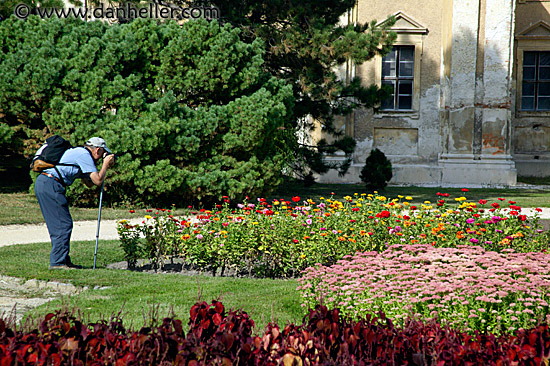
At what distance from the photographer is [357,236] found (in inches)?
275

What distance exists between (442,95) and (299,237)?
15247 mm

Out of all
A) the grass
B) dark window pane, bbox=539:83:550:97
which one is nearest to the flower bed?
the grass

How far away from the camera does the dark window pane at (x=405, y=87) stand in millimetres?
21250

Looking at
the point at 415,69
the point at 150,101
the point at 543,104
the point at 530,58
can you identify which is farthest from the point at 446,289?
the point at 530,58

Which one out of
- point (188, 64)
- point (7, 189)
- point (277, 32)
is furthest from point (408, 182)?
point (7, 189)

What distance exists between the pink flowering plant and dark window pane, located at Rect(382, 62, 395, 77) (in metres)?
16.5

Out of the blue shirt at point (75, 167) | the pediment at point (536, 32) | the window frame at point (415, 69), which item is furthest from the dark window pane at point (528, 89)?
the blue shirt at point (75, 167)

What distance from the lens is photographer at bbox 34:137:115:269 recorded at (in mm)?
6359

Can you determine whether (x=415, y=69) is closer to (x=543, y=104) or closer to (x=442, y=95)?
(x=442, y=95)

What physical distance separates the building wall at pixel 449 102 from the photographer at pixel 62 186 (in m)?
14.8

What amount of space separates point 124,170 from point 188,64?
2.74 m

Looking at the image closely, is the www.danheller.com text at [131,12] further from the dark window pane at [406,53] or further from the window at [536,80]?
the window at [536,80]

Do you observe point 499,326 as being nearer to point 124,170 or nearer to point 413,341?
point 413,341

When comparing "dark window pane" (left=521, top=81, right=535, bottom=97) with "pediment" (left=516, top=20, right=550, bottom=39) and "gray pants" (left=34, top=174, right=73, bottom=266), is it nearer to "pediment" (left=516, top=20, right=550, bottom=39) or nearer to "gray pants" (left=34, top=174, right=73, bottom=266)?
"pediment" (left=516, top=20, right=550, bottom=39)
